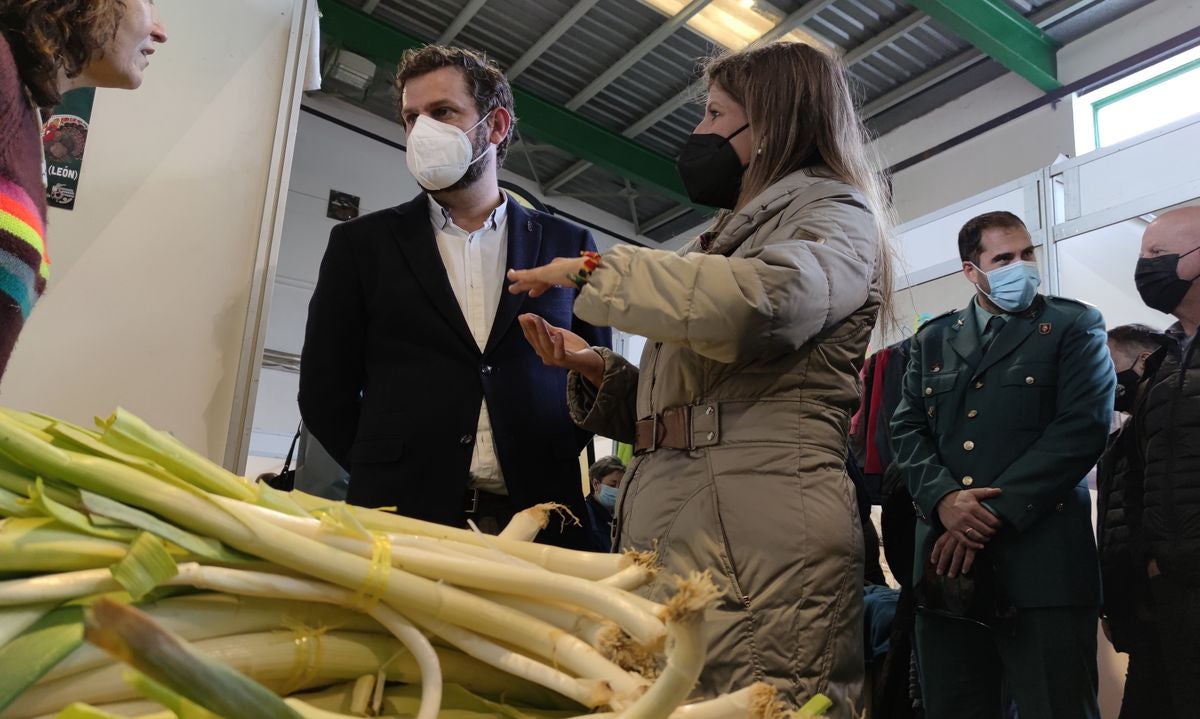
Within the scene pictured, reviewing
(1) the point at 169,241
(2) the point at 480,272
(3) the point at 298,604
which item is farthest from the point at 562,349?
(1) the point at 169,241

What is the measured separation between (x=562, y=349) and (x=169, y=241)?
103 centimetres

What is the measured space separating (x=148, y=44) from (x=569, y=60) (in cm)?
557

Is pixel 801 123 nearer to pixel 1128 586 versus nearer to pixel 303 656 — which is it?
pixel 303 656

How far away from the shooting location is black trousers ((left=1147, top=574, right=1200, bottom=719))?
1.99m

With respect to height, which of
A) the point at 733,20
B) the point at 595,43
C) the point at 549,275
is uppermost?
the point at 595,43

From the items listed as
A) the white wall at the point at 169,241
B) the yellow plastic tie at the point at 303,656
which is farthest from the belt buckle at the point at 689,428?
the white wall at the point at 169,241

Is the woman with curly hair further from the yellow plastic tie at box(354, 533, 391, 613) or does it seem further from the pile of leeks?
the yellow plastic tie at box(354, 533, 391, 613)

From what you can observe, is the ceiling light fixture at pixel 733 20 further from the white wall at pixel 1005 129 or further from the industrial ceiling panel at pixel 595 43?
the white wall at pixel 1005 129

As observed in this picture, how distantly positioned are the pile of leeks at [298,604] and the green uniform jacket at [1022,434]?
5.79ft

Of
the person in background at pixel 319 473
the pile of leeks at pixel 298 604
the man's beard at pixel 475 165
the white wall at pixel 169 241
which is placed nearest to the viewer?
the pile of leeks at pixel 298 604

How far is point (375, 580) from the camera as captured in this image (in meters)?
0.55

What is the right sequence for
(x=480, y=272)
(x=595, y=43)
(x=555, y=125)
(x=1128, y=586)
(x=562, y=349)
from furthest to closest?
(x=555, y=125) → (x=595, y=43) → (x=1128, y=586) → (x=480, y=272) → (x=562, y=349)

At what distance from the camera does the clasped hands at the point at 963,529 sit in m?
2.11

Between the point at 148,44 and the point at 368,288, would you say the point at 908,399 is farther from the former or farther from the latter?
the point at 148,44
